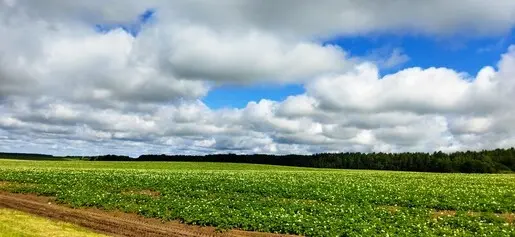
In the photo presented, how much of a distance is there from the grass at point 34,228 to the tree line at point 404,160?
118055 millimetres

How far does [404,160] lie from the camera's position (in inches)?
5527

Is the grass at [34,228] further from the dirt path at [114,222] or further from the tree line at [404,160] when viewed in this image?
the tree line at [404,160]

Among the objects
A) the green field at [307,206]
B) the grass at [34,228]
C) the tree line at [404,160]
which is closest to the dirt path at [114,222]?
the green field at [307,206]

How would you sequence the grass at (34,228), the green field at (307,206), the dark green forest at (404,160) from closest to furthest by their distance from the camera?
the grass at (34,228), the green field at (307,206), the dark green forest at (404,160)

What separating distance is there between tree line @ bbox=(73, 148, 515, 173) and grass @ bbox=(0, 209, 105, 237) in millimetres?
118055

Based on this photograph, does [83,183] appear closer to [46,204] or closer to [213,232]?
[46,204]

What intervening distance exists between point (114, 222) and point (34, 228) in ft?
12.8

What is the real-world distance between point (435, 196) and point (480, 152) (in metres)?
126

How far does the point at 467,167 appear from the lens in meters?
117

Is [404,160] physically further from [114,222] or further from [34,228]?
[34,228]

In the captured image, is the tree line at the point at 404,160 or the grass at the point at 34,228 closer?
the grass at the point at 34,228

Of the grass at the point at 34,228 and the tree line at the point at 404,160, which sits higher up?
the tree line at the point at 404,160

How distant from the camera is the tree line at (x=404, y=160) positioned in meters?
118

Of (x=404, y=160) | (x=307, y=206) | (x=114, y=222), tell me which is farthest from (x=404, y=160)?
(x=114, y=222)
